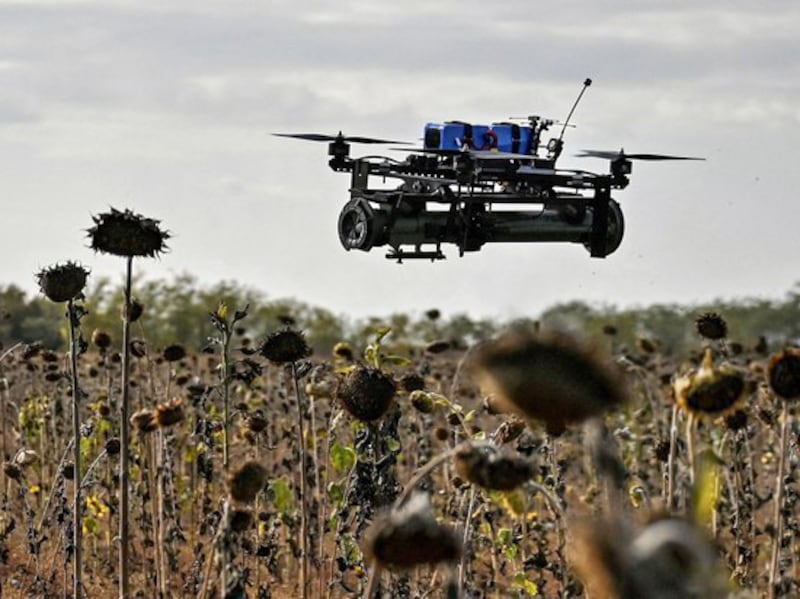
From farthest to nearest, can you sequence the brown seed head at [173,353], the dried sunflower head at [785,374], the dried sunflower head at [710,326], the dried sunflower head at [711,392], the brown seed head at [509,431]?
1. the brown seed head at [173,353]
2. the dried sunflower head at [710,326]
3. the brown seed head at [509,431]
4. the dried sunflower head at [785,374]
5. the dried sunflower head at [711,392]

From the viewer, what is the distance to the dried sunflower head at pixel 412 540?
3.82m

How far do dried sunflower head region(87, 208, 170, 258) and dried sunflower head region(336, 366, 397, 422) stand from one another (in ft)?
3.26

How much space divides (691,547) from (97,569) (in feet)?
31.6

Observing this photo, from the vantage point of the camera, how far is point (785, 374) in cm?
484

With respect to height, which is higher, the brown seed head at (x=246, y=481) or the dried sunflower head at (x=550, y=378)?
the dried sunflower head at (x=550, y=378)

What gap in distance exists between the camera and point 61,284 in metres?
7.06

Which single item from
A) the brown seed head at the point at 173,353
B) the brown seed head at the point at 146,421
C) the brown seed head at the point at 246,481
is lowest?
the brown seed head at the point at 246,481

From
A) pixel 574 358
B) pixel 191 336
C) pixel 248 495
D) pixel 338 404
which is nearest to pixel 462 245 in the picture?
pixel 338 404

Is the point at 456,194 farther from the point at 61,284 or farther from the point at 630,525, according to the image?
the point at 630,525

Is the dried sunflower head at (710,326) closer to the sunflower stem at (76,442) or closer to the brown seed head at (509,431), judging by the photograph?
the brown seed head at (509,431)

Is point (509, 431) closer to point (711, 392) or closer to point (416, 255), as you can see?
point (711, 392)

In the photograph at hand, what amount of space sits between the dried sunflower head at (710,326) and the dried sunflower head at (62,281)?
9.55 feet

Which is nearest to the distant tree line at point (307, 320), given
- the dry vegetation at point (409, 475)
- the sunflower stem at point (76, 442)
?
the dry vegetation at point (409, 475)

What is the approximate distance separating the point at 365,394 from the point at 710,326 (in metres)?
2.23
